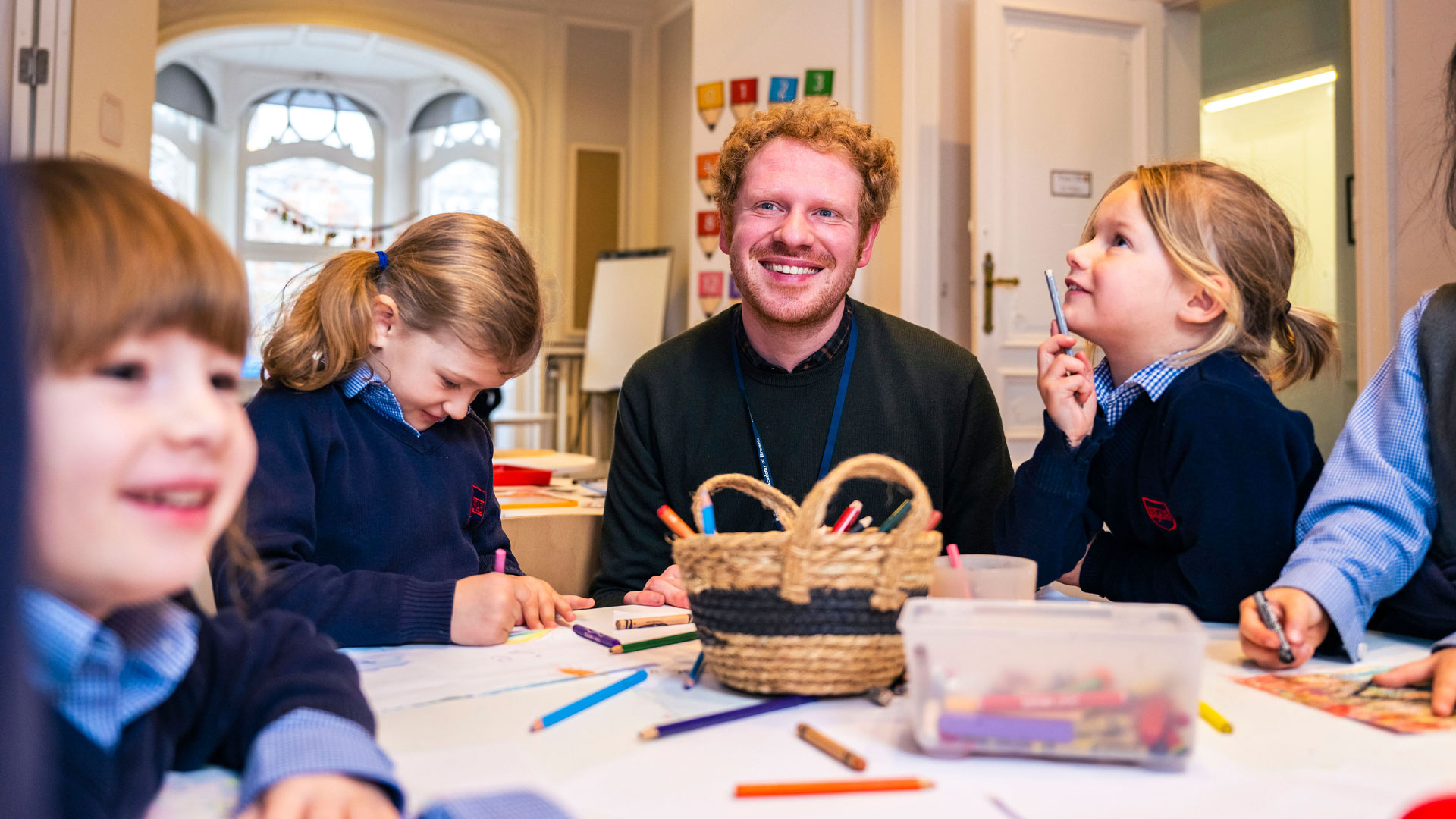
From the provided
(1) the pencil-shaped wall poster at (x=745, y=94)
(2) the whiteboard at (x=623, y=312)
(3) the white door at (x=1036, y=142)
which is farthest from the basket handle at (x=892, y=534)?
(2) the whiteboard at (x=623, y=312)

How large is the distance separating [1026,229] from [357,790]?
4.06m

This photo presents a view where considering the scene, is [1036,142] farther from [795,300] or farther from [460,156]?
[460,156]

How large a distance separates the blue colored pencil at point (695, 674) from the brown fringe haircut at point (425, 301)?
0.65m

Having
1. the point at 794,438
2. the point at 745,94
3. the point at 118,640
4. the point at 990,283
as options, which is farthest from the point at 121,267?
the point at 745,94

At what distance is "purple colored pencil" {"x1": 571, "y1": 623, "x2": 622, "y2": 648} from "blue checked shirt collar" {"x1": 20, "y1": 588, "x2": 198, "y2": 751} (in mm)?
426

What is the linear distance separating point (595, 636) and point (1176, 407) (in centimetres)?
72

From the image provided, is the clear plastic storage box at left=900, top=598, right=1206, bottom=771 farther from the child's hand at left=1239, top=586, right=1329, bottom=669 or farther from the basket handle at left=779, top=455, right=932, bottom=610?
the child's hand at left=1239, top=586, right=1329, bottom=669

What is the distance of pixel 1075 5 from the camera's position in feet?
13.9

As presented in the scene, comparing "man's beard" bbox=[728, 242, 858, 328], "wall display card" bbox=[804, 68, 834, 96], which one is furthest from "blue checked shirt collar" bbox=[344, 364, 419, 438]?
"wall display card" bbox=[804, 68, 834, 96]

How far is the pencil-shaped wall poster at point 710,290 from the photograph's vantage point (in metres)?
5.35

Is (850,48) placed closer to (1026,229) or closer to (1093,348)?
(1026,229)

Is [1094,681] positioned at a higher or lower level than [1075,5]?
lower

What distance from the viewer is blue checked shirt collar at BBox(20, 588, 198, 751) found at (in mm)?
525

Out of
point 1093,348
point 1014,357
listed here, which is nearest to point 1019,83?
point 1014,357
